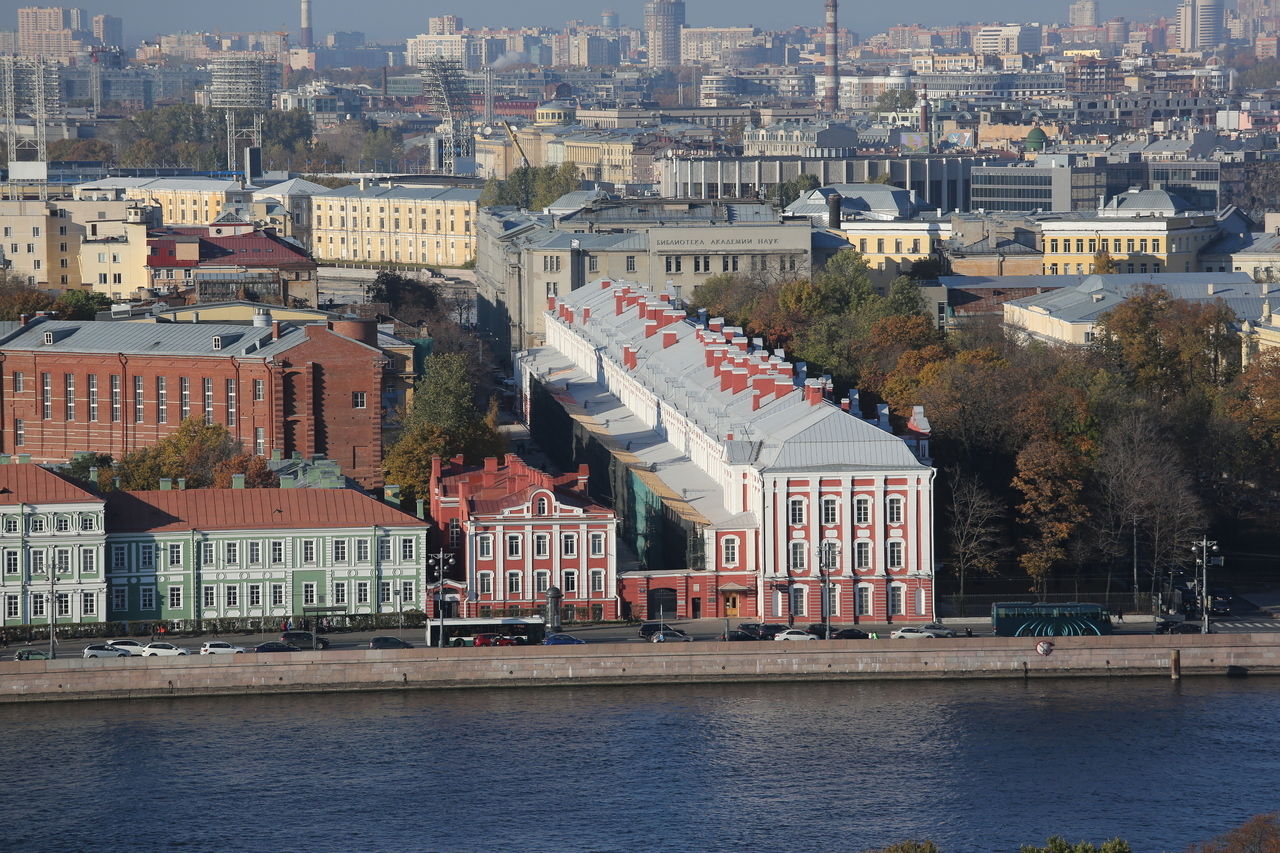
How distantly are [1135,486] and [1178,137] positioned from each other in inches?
4499

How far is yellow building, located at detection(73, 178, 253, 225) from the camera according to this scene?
424ft

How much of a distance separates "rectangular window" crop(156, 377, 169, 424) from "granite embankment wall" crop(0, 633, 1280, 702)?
50.3 feet

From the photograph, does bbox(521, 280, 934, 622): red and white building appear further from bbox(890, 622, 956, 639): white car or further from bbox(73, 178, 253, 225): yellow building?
bbox(73, 178, 253, 225): yellow building

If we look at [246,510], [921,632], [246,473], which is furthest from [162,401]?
[921,632]

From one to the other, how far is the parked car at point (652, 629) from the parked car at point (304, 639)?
524 cm

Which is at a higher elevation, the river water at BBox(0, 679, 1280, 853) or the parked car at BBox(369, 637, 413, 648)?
the parked car at BBox(369, 637, 413, 648)

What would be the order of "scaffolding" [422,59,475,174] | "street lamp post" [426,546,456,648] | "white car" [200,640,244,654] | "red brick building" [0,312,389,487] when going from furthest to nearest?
"scaffolding" [422,59,475,174], "red brick building" [0,312,389,487], "street lamp post" [426,546,456,648], "white car" [200,640,244,654]

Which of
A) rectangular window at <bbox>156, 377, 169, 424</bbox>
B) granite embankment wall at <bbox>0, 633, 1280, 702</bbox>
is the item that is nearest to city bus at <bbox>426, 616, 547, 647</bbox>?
granite embankment wall at <bbox>0, 633, 1280, 702</bbox>

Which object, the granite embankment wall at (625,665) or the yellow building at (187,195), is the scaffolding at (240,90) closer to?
the yellow building at (187,195)

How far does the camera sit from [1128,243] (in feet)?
325

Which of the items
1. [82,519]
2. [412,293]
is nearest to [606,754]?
[82,519]

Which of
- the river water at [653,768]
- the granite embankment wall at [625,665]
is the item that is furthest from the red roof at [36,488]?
the river water at [653,768]

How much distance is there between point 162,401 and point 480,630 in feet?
52.2

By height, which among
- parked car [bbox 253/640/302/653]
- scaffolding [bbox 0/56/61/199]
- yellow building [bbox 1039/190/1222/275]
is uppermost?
scaffolding [bbox 0/56/61/199]
